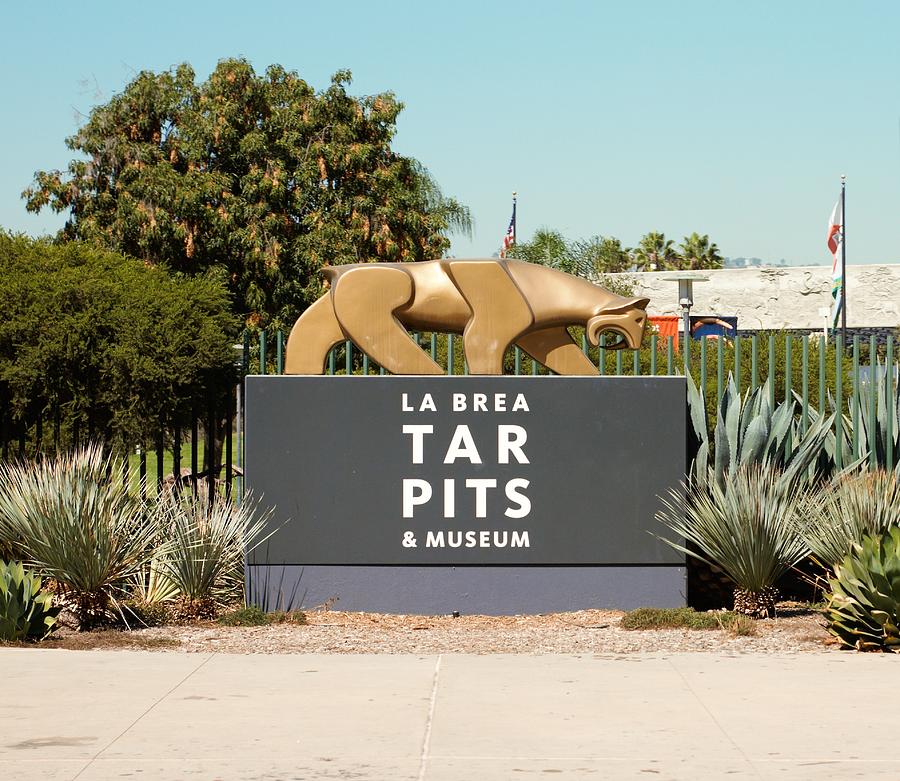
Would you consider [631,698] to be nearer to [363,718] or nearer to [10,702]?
[363,718]

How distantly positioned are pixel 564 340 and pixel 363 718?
4.96 metres

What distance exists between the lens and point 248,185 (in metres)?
29.2

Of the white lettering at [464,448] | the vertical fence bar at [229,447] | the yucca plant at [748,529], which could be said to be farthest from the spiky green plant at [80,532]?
the yucca plant at [748,529]

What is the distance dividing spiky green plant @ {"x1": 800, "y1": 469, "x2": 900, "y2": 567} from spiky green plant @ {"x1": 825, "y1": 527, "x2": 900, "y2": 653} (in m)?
0.61

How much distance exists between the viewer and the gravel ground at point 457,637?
9.65 meters

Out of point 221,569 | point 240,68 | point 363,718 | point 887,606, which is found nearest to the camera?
point 363,718

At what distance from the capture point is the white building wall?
45.1m

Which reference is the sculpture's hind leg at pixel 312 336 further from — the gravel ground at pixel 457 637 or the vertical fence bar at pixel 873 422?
the vertical fence bar at pixel 873 422

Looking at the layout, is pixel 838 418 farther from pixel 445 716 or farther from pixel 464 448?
pixel 445 716

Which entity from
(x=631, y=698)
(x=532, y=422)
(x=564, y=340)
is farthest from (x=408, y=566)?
(x=631, y=698)

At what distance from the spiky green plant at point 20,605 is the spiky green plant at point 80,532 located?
1.62 ft

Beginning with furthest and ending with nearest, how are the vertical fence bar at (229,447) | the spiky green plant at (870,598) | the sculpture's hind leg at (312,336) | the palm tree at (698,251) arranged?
1. the palm tree at (698,251)
2. the sculpture's hind leg at (312,336)
3. the vertical fence bar at (229,447)
4. the spiky green plant at (870,598)

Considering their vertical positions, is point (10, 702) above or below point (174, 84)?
below

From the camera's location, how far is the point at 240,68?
98.7 ft
